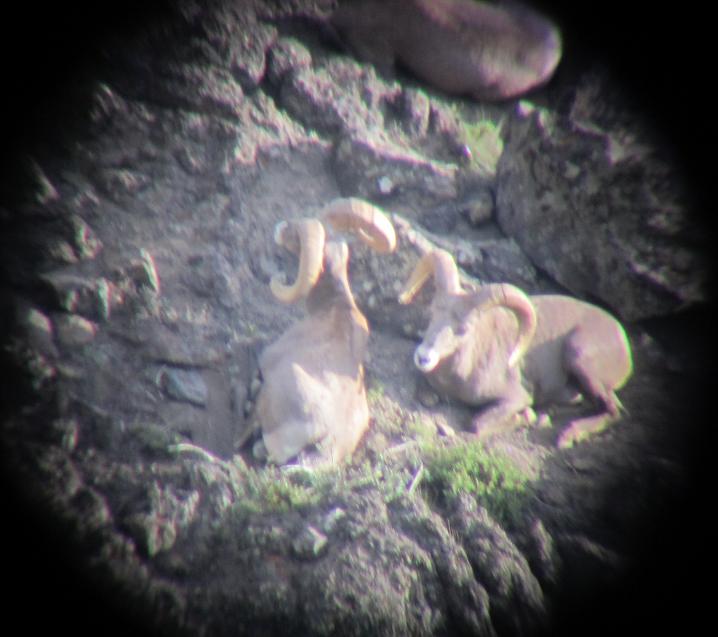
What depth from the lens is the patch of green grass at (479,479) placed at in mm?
3072

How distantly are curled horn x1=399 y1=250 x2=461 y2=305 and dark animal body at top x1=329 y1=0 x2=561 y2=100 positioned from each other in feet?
9.37

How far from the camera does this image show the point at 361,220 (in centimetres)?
385

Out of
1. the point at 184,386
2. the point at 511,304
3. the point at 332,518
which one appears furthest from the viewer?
the point at 511,304

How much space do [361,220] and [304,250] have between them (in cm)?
62

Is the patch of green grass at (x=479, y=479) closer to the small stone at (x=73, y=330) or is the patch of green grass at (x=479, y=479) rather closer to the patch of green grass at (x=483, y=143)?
the small stone at (x=73, y=330)

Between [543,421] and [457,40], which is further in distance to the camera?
[457,40]

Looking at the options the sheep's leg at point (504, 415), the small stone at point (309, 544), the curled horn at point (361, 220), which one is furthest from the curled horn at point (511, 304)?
the small stone at point (309, 544)

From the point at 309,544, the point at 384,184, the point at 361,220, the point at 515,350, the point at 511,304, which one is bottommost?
the point at 309,544

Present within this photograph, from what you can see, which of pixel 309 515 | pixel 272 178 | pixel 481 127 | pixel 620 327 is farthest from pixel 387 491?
pixel 481 127

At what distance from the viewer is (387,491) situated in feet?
10.1

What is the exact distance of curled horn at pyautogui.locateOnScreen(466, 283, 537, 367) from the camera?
4.05 m

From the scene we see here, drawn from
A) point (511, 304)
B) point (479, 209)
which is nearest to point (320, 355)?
point (511, 304)

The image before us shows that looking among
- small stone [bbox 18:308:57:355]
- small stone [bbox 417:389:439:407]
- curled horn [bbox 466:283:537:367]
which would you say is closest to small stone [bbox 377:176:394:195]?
curled horn [bbox 466:283:537:367]

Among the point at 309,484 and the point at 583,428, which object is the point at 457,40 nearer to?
the point at 583,428
